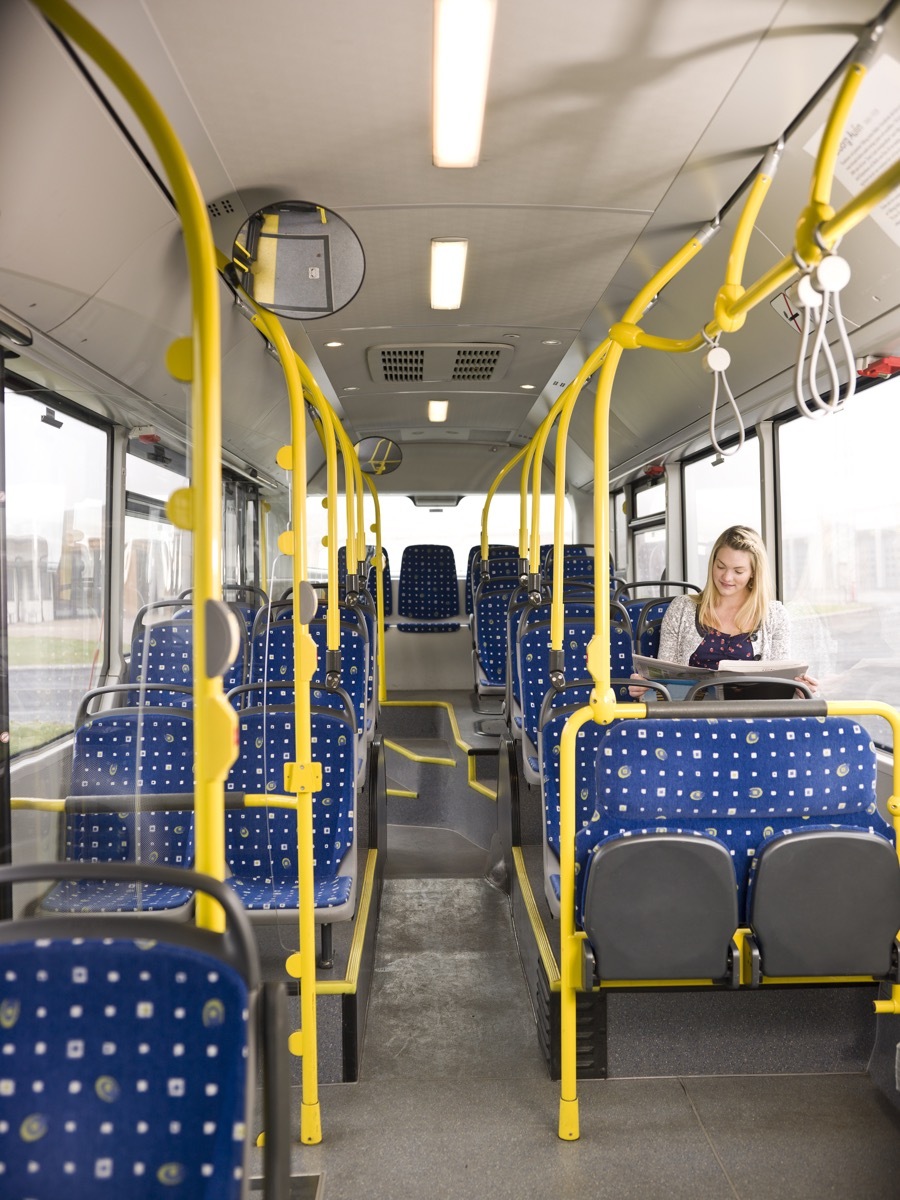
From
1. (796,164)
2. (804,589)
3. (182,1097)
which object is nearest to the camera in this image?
(182,1097)

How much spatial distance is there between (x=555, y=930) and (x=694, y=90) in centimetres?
301

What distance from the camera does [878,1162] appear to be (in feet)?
8.17

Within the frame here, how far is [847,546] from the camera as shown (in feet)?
16.1

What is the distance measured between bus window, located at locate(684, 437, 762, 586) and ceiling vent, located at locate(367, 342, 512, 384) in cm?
183

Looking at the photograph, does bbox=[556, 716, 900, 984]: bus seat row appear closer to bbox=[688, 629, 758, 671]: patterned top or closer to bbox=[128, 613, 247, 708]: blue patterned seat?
bbox=[128, 613, 247, 708]: blue patterned seat

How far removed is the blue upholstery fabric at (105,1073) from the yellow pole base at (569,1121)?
5.16 ft

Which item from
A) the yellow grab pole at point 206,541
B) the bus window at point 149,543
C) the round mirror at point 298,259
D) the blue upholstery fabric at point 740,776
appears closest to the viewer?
the yellow grab pole at point 206,541

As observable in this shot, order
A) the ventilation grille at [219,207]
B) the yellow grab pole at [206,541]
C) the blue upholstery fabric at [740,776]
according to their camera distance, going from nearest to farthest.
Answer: the yellow grab pole at [206,541] < the blue upholstery fabric at [740,776] < the ventilation grille at [219,207]

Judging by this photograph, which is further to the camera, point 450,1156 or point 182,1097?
point 450,1156

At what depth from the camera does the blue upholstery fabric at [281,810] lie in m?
3.30

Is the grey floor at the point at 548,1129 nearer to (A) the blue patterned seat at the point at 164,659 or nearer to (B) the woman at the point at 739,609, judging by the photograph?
(A) the blue patterned seat at the point at 164,659

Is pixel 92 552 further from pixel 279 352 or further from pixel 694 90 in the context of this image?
pixel 694 90

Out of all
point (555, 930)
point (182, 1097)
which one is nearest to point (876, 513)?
point (555, 930)

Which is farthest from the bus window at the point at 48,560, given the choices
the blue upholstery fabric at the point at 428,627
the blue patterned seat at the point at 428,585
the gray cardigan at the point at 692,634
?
the blue patterned seat at the point at 428,585
